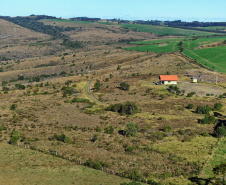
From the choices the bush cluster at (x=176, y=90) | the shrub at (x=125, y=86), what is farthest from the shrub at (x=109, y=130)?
the shrub at (x=125, y=86)

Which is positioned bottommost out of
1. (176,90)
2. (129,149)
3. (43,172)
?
(43,172)

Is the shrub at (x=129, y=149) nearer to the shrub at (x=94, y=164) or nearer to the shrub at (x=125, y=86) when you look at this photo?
the shrub at (x=94, y=164)

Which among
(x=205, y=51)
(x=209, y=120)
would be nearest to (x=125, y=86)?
(x=209, y=120)

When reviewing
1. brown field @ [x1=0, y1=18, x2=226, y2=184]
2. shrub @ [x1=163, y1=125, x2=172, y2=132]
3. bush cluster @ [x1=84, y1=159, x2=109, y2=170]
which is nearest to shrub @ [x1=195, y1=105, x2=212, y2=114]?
brown field @ [x1=0, y1=18, x2=226, y2=184]

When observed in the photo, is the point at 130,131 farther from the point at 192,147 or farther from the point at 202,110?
the point at 202,110

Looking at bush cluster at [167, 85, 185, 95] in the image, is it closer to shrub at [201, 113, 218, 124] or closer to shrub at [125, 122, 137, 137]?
shrub at [201, 113, 218, 124]
